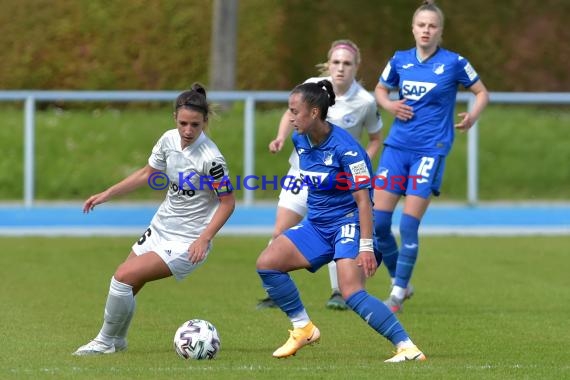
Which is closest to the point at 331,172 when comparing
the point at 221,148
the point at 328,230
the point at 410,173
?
the point at 328,230

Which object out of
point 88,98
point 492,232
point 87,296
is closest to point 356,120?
point 87,296

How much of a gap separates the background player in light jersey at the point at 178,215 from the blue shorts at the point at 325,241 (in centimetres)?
48

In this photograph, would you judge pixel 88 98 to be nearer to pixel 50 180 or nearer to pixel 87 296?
pixel 50 180

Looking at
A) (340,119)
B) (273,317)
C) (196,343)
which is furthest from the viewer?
(340,119)

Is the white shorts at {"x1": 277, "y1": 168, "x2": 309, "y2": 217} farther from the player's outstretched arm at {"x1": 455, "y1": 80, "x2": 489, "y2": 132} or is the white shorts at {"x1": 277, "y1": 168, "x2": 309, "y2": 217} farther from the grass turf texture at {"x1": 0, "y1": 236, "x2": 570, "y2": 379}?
the player's outstretched arm at {"x1": 455, "y1": 80, "x2": 489, "y2": 132}

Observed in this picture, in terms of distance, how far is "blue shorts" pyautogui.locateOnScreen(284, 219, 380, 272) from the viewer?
814 cm

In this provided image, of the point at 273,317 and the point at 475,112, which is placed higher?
the point at 475,112

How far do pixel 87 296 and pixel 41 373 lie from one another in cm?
365

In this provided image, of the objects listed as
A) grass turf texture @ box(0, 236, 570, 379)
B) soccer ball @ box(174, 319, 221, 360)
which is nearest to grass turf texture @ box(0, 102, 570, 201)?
grass turf texture @ box(0, 236, 570, 379)

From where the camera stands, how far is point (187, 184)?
8.47 m

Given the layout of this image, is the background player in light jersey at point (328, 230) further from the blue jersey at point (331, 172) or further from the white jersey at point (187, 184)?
the white jersey at point (187, 184)

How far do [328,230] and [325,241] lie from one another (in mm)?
72

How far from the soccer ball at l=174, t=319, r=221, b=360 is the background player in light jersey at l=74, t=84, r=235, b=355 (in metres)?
0.39

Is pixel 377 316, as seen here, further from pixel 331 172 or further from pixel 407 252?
pixel 407 252
